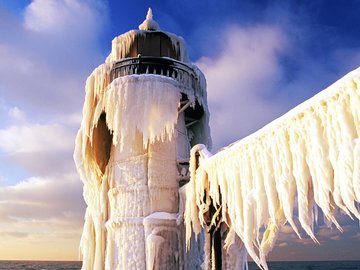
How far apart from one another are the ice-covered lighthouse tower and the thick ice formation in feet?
23.3

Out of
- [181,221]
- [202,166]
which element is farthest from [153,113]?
[202,166]

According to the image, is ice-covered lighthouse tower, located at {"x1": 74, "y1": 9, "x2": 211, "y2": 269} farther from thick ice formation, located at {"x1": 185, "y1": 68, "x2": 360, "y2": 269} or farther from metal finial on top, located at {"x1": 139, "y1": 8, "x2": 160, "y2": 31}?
thick ice formation, located at {"x1": 185, "y1": 68, "x2": 360, "y2": 269}

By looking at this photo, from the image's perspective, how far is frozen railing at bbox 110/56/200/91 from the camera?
56.5ft

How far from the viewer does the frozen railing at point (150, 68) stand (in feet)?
56.5

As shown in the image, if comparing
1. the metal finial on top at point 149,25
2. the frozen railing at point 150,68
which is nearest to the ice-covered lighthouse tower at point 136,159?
the frozen railing at point 150,68

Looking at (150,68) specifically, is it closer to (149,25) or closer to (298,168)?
(149,25)

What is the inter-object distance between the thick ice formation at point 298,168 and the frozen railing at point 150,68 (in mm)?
9555

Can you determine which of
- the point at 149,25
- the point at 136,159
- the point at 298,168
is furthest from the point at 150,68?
the point at 298,168

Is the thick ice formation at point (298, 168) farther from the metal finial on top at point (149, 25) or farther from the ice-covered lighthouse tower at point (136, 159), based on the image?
the metal finial on top at point (149, 25)

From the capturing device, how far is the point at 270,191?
20.9 feet

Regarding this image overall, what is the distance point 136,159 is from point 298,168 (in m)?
10.7

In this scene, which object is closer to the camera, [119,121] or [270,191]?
[270,191]

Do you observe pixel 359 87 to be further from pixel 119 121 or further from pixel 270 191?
pixel 119 121

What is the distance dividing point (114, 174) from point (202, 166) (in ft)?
24.6
